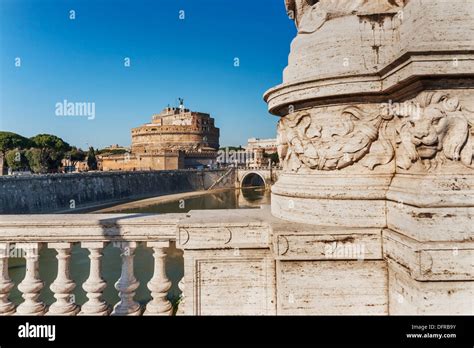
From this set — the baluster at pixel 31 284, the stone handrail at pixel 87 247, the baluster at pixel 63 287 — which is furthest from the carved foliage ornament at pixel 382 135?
the baluster at pixel 31 284

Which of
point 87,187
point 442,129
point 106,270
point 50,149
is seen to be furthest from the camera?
point 50,149

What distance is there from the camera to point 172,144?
216ft

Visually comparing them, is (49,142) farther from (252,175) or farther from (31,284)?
(31,284)

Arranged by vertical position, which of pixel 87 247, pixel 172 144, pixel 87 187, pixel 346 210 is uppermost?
pixel 172 144

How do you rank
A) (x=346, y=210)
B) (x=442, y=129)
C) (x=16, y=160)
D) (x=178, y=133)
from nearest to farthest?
1. (x=442, y=129)
2. (x=346, y=210)
3. (x=16, y=160)
4. (x=178, y=133)

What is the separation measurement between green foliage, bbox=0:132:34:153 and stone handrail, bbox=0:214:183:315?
2380 inches

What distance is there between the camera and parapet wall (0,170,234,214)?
30.3 metres

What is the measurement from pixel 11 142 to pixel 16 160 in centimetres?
996

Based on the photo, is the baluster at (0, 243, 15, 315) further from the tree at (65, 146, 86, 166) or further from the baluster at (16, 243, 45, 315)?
the tree at (65, 146, 86, 166)

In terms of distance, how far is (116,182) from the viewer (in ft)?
141

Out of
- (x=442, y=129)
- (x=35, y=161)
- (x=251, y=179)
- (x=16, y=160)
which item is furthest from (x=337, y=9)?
(x=251, y=179)

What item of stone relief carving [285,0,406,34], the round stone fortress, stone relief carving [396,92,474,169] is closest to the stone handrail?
stone relief carving [396,92,474,169]
